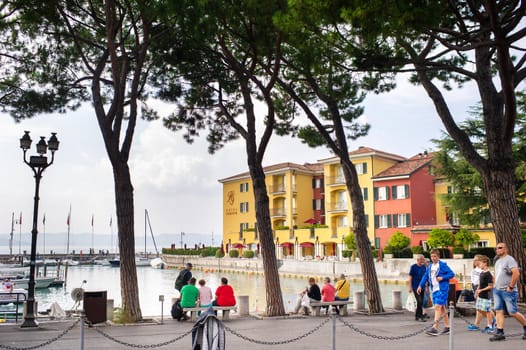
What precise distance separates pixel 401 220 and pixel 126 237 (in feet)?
136

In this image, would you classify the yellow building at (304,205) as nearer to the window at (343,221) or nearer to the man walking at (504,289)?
the window at (343,221)

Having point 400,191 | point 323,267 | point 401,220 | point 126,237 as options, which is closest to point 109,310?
point 126,237

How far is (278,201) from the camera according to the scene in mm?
68312

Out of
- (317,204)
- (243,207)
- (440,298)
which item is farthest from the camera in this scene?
(243,207)

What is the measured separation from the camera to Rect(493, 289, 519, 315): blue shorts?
10.1m

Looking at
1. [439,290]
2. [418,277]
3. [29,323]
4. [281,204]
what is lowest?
[29,323]

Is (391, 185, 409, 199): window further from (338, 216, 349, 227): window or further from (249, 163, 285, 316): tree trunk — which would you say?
(249, 163, 285, 316): tree trunk

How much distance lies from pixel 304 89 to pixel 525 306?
9.36m

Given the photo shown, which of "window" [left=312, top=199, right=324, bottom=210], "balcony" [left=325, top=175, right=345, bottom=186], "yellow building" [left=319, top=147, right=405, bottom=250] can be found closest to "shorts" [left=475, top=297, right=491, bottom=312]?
"yellow building" [left=319, top=147, right=405, bottom=250]

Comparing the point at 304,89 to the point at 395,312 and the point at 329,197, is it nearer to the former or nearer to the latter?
the point at 395,312

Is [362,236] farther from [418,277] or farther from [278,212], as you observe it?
[278,212]

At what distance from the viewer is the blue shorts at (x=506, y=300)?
1015cm

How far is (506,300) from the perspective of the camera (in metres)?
10.2

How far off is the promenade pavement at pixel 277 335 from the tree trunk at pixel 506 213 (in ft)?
6.66
